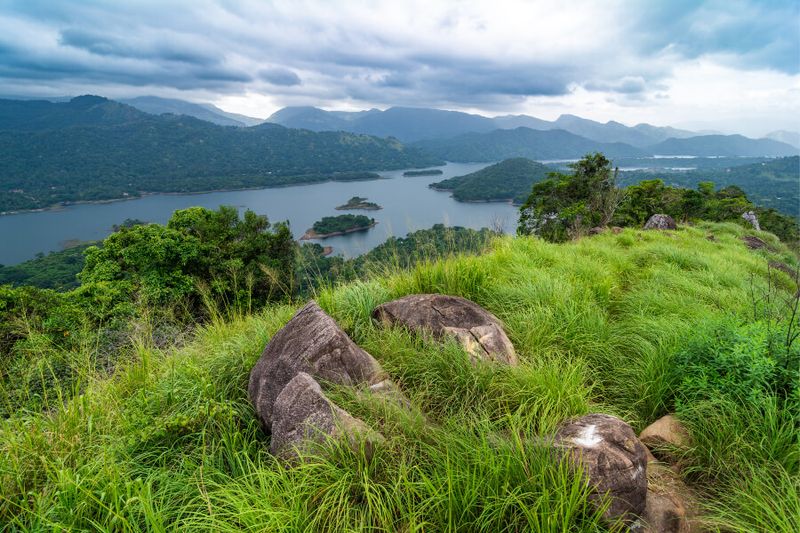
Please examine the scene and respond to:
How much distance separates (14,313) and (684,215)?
35.8 meters

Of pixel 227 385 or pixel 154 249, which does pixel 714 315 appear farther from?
pixel 154 249

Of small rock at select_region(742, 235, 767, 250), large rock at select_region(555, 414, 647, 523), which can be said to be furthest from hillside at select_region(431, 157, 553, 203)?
large rock at select_region(555, 414, 647, 523)

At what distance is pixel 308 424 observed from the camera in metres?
2.40

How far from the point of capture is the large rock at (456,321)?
335cm

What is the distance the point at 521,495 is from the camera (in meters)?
1.82

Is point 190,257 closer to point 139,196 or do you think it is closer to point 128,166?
point 139,196

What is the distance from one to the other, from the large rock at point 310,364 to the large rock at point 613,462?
61.7 inches

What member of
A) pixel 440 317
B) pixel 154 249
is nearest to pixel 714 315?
pixel 440 317

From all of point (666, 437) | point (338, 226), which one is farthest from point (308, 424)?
point (338, 226)

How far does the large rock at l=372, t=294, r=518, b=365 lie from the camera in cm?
335

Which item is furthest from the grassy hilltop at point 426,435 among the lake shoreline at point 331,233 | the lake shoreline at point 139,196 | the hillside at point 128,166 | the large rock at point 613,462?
the hillside at point 128,166

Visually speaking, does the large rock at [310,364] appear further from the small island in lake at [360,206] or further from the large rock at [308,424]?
the small island in lake at [360,206]

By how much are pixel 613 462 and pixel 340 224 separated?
199 ft

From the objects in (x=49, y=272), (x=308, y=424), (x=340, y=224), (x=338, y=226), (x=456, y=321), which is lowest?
(x=49, y=272)
